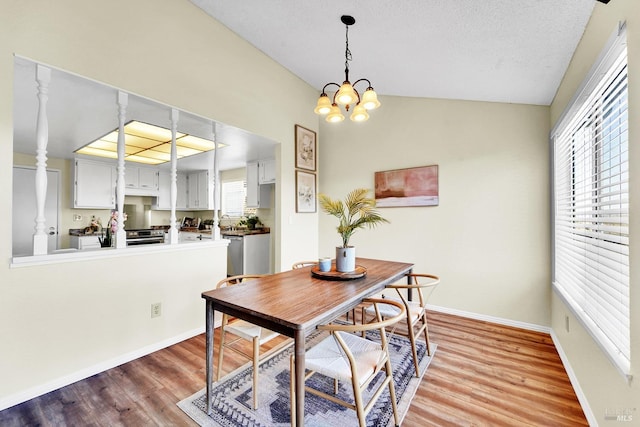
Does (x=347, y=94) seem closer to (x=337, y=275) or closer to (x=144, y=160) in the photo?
(x=337, y=275)

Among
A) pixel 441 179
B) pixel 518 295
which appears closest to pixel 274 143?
pixel 441 179

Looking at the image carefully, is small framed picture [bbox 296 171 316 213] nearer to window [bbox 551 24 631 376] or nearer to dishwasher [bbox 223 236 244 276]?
dishwasher [bbox 223 236 244 276]

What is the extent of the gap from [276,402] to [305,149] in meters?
3.14

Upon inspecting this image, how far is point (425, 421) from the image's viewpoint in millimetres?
1646

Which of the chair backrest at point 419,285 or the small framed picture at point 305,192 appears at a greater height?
the small framed picture at point 305,192

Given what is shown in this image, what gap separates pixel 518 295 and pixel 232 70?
12.7 ft

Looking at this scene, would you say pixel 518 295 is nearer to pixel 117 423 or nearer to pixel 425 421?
pixel 425 421

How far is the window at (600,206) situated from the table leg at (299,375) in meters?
1.35

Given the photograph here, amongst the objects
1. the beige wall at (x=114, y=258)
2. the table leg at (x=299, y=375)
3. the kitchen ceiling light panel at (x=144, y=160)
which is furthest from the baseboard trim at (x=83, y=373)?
the kitchen ceiling light panel at (x=144, y=160)

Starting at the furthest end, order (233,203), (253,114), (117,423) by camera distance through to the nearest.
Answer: (233,203), (253,114), (117,423)

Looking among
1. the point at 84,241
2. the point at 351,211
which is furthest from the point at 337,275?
the point at 84,241

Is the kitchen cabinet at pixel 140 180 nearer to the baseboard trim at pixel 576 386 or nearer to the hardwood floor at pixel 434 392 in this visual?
the hardwood floor at pixel 434 392

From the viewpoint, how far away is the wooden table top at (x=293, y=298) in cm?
135

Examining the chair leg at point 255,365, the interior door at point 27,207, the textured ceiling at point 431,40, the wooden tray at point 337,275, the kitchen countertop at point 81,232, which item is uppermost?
the textured ceiling at point 431,40
